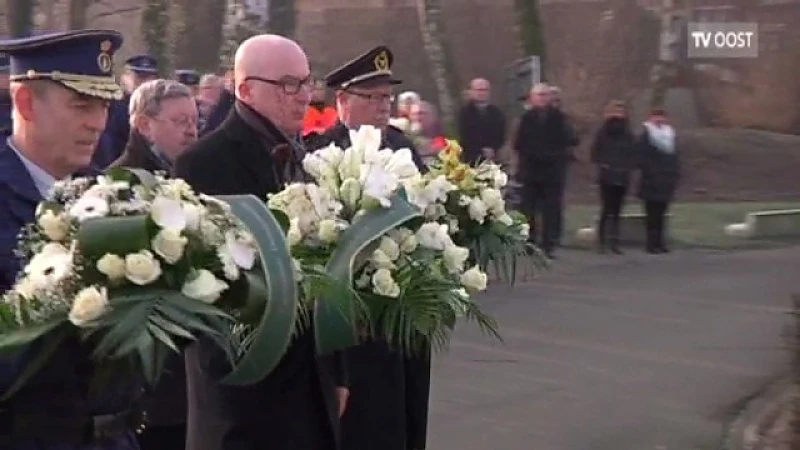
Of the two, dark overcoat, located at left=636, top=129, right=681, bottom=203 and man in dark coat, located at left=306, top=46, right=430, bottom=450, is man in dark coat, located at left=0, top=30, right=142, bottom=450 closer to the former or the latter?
man in dark coat, located at left=306, top=46, right=430, bottom=450

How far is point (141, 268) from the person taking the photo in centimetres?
345

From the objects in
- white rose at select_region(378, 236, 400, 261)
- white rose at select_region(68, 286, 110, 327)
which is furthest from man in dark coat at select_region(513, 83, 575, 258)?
white rose at select_region(68, 286, 110, 327)

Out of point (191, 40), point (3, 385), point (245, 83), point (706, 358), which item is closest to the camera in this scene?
point (3, 385)

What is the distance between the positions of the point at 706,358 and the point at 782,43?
23728mm

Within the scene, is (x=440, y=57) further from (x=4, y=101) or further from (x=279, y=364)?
(x=279, y=364)

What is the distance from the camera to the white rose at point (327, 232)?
436 centimetres

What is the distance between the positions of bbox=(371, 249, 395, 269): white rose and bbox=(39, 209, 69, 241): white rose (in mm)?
1061

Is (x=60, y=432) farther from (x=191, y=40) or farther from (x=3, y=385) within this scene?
(x=191, y=40)

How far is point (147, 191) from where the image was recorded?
11.9 feet

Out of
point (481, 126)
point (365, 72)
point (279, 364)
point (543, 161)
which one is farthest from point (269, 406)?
point (481, 126)

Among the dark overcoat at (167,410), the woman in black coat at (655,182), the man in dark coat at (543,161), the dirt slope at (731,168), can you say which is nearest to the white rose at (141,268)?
the dark overcoat at (167,410)

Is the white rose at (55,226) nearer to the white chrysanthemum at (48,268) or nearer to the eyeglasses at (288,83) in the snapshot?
the white chrysanthemum at (48,268)

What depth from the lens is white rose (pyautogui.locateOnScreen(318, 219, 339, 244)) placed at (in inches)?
171

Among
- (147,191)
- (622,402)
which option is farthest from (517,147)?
(147,191)
